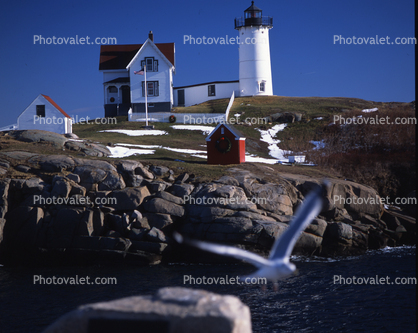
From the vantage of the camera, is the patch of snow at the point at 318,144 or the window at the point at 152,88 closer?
the patch of snow at the point at 318,144

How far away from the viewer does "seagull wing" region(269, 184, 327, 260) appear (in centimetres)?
483

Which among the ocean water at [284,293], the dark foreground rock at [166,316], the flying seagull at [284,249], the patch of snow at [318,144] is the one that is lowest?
the ocean water at [284,293]

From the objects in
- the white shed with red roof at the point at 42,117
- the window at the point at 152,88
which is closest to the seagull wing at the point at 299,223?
the white shed with red roof at the point at 42,117

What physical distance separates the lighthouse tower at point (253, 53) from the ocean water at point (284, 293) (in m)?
49.1

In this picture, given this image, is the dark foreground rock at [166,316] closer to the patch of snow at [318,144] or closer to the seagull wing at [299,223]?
the seagull wing at [299,223]

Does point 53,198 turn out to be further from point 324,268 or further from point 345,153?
point 345,153

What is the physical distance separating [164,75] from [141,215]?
36259 mm

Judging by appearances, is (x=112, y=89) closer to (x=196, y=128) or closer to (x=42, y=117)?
(x=196, y=128)

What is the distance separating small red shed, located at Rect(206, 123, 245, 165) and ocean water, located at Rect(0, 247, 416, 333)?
10223 mm

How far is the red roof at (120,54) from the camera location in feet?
186

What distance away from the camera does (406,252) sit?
21.6 metres

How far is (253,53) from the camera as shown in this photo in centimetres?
6506

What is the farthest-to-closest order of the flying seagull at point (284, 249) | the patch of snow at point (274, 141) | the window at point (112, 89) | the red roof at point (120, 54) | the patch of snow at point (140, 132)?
the window at point (112, 89) → the red roof at point (120, 54) → the patch of snow at point (140, 132) → the patch of snow at point (274, 141) → the flying seagull at point (284, 249)

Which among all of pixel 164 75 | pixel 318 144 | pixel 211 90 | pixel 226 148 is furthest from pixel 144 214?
A: pixel 211 90
